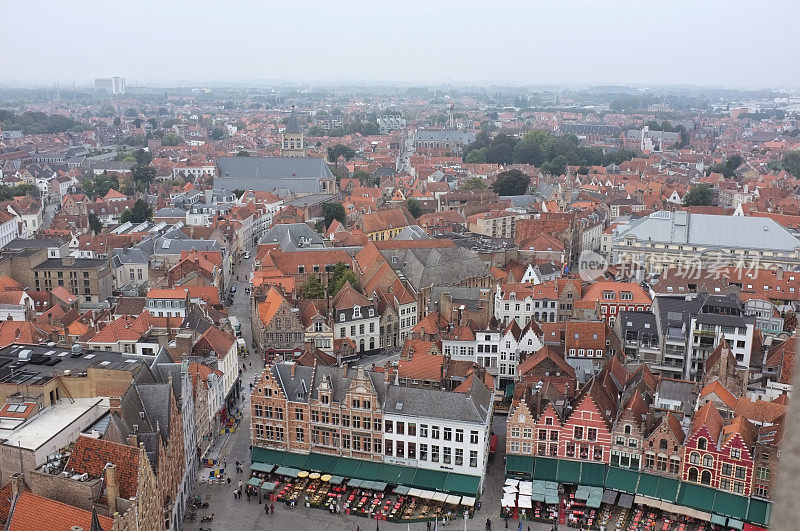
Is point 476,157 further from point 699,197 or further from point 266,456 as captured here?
point 266,456

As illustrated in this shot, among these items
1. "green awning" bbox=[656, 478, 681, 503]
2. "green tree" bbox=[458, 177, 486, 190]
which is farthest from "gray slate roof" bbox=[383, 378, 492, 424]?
"green tree" bbox=[458, 177, 486, 190]

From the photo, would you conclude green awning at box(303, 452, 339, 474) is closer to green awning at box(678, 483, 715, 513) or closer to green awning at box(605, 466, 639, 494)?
green awning at box(605, 466, 639, 494)

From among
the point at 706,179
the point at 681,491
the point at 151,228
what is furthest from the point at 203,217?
the point at 706,179

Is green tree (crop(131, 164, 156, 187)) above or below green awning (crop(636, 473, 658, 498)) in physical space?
above

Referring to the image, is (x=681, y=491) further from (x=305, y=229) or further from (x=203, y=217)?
(x=203, y=217)

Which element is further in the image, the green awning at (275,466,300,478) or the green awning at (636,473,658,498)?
the green awning at (275,466,300,478)

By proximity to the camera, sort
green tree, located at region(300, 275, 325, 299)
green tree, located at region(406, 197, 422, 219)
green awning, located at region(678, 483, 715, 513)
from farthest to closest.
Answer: green tree, located at region(406, 197, 422, 219), green tree, located at region(300, 275, 325, 299), green awning, located at region(678, 483, 715, 513)
